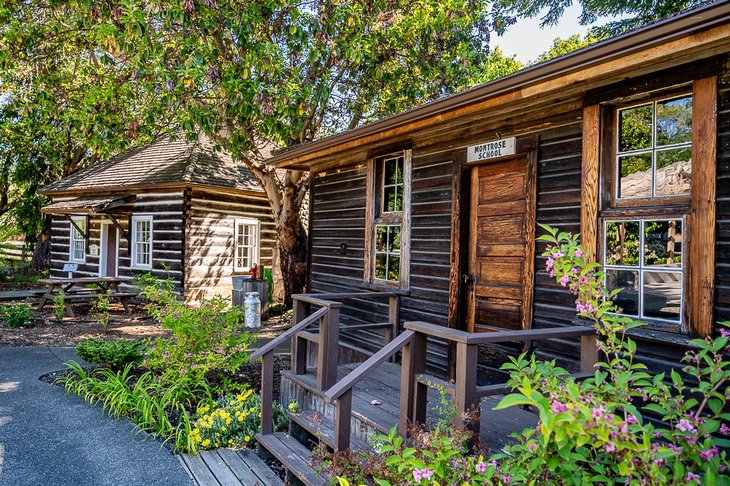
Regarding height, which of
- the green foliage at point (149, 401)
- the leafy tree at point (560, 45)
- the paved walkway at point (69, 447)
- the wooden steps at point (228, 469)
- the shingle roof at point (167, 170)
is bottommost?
the wooden steps at point (228, 469)

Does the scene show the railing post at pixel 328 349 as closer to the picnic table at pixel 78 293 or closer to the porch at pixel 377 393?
the porch at pixel 377 393

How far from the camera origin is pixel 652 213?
3.55 metres

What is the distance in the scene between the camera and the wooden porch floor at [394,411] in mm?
3526

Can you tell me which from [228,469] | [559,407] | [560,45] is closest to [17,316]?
[228,469]

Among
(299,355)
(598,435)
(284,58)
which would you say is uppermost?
(284,58)

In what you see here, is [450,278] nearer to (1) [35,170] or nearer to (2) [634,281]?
(2) [634,281]

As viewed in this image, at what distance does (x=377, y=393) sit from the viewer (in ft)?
14.5

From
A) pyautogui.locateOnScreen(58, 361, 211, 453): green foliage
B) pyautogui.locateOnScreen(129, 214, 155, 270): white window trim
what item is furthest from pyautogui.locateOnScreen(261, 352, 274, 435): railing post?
pyautogui.locateOnScreen(129, 214, 155, 270): white window trim

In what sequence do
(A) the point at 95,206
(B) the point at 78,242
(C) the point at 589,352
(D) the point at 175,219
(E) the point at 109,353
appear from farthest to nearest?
(B) the point at 78,242 < (A) the point at 95,206 < (D) the point at 175,219 < (E) the point at 109,353 < (C) the point at 589,352

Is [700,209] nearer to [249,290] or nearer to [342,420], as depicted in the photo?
[342,420]

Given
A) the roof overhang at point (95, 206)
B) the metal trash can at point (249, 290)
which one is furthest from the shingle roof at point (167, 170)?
the metal trash can at point (249, 290)

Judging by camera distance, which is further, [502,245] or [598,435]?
[502,245]

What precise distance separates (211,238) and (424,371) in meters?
11.1

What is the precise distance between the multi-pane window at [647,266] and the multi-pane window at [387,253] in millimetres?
2696
